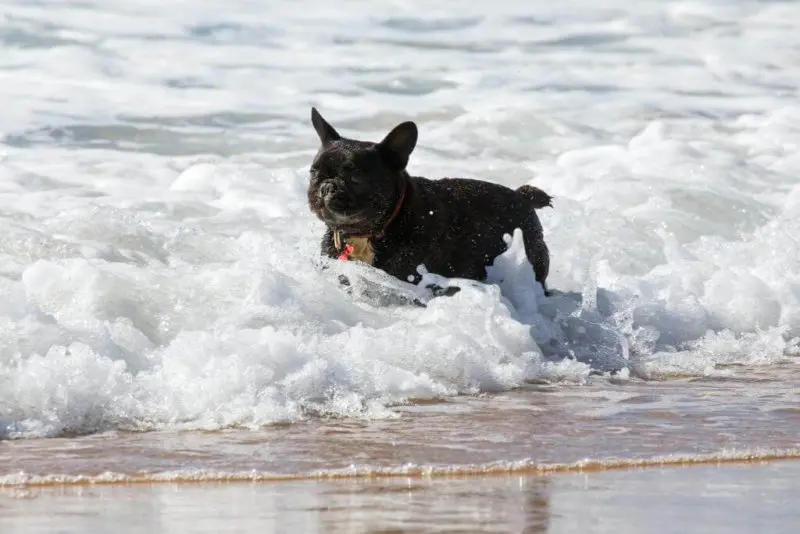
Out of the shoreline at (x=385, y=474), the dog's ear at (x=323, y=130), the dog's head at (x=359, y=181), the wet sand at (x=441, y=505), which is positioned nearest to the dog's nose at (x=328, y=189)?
the dog's head at (x=359, y=181)

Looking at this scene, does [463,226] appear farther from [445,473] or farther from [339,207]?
[445,473]

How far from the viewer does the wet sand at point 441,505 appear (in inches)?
169

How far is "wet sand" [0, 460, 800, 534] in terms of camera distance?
14.1ft

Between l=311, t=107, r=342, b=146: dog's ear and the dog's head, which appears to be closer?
the dog's head

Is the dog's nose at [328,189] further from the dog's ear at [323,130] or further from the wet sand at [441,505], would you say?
the wet sand at [441,505]

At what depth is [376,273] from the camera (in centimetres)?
835

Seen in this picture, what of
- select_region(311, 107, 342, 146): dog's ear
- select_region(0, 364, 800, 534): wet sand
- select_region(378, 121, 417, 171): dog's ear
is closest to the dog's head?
select_region(378, 121, 417, 171): dog's ear

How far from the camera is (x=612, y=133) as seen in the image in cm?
1742

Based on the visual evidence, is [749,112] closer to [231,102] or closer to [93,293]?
[231,102]

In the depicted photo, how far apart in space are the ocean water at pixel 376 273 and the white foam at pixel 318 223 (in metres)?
0.03

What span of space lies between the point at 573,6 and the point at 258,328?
49.9ft

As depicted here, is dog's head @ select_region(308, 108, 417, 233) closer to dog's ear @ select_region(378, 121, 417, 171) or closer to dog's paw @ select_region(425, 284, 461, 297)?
dog's ear @ select_region(378, 121, 417, 171)

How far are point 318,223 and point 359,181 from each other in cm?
385

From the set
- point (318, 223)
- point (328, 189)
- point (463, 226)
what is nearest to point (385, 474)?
point (328, 189)
